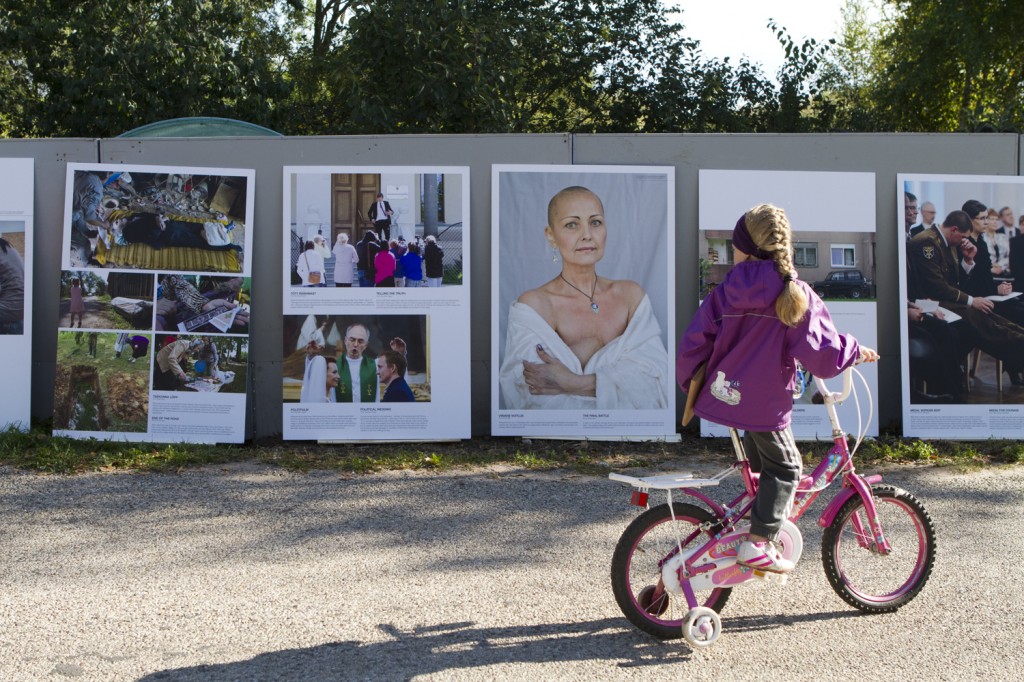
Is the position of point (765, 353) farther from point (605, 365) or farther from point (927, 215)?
point (927, 215)

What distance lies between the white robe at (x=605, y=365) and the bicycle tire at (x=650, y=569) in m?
3.61

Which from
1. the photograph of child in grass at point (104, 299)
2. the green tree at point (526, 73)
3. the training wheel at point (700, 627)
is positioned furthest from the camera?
the green tree at point (526, 73)

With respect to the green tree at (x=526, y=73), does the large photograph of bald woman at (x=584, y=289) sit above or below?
below

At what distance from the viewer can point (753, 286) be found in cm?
389

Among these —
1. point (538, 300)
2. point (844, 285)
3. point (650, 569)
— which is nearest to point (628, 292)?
point (538, 300)

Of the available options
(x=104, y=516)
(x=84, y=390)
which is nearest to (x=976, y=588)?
(x=104, y=516)

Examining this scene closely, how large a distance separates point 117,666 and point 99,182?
5.02 meters

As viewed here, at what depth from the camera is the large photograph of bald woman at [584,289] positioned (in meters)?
7.78

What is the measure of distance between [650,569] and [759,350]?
102 cm

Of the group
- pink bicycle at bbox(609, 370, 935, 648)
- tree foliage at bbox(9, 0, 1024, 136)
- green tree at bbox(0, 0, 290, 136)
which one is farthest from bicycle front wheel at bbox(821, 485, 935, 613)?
green tree at bbox(0, 0, 290, 136)

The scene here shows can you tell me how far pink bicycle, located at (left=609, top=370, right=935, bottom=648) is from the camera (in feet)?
13.1

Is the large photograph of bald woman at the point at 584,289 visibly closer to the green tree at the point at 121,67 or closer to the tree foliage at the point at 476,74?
the tree foliage at the point at 476,74

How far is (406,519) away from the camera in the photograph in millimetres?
5883

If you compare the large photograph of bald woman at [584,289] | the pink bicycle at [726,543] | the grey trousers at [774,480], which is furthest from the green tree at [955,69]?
the grey trousers at [774,480]
